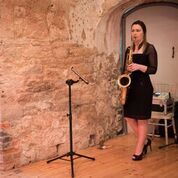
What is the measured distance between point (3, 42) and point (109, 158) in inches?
69.4

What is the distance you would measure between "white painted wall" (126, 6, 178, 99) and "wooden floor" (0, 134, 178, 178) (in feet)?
3.54

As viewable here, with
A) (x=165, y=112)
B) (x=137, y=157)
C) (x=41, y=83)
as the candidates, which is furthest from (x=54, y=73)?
(x=165, y=112)

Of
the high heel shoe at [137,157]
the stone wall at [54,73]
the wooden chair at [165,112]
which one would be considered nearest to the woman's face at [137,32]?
the stone wall at [54,73]

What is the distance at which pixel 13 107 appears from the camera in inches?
160

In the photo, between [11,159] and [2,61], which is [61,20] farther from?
[11,159]

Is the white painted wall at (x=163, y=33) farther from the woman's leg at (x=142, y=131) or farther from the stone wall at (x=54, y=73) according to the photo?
the woman's leg at (x=142, y=131)

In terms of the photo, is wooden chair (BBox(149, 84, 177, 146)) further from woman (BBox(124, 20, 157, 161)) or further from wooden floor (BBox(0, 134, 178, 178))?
woman (BBox(124, 20, 157, 161))

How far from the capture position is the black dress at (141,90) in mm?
4102

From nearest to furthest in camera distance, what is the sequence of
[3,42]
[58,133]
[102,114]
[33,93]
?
[3,42] → [33,93] → [58,133] → [102,114]

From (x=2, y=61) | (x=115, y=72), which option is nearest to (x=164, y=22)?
(x=115, y=72)

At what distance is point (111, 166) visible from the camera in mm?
4121

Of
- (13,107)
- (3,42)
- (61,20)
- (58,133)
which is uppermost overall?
(61,20)

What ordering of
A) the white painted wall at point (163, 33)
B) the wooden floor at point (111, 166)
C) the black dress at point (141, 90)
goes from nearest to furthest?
the wooden floor at point (111, 166) → the black dress at point (141, 90) → the white painted wall at point (163, 33)

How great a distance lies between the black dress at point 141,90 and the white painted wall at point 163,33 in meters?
1.11
